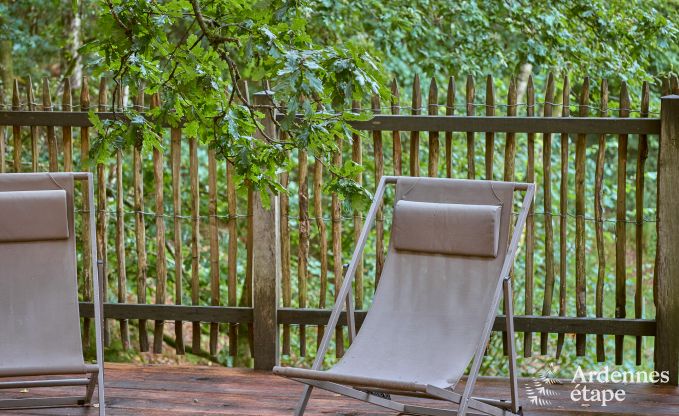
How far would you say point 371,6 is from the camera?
6402 millimetres

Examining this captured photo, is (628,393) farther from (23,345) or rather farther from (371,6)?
(371,6)

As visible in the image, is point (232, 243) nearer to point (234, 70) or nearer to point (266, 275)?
point (266, 275)

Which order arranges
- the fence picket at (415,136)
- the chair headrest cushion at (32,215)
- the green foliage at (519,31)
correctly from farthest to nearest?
the green foliage at (519,31), the fence picket at (415,136), the chair headrest cushion at (32,215)

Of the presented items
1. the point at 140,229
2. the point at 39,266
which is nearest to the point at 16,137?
the point at 140,229

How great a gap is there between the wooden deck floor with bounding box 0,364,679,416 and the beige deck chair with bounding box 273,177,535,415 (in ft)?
1.11

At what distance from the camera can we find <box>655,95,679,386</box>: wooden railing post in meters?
4.38

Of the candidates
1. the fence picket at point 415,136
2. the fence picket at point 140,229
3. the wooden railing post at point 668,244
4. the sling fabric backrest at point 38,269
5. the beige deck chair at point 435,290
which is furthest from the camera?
the fence picket at point 140,229

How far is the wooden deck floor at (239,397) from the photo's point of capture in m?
4.04

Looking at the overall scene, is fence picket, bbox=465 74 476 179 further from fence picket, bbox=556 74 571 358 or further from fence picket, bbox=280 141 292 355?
fence picket, bbox=280 141 292 355

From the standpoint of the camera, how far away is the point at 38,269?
3973 mm

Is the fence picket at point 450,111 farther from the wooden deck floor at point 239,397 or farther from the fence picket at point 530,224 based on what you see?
the wooden deck floor at point 239,397

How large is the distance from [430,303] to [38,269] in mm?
1724

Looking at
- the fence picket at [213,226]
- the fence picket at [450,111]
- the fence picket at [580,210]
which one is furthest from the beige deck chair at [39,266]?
the fence picket at [580,210]

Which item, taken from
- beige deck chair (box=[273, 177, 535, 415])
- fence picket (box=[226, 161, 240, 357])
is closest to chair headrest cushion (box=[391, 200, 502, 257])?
beige deck chair (box=[273, 177, 535, 415])
